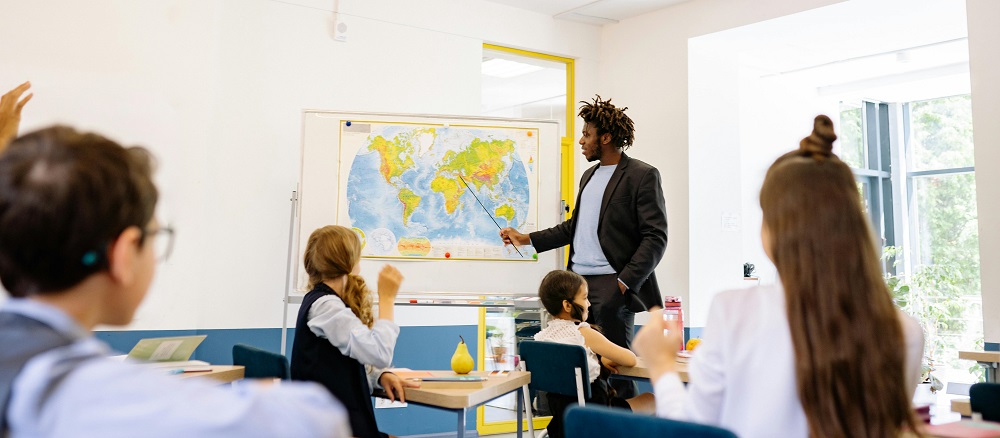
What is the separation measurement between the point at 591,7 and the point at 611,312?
2705 millimetres

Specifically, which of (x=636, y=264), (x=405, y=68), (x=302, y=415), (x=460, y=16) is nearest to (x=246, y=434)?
(x=302, y=415)

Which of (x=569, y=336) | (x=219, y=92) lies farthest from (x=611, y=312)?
(x=219, y=92)

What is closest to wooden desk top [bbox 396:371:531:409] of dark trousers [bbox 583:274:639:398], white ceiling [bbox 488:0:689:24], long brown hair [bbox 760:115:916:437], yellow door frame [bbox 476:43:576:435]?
long brown hair [bbox 760:115:916:437]

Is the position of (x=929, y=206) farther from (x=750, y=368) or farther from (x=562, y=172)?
(x=750, y=368)

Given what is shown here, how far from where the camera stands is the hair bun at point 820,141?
1418 millimetres

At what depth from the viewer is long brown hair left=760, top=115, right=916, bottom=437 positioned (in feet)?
4.22

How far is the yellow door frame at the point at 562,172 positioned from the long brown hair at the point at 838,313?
4.00m

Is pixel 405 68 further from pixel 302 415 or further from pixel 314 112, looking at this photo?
pixel 302 415

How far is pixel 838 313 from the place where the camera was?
4.26 ft

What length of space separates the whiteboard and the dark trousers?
2.38 ft

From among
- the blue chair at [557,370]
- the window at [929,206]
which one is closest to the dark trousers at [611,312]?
the blue chair at [557,370]

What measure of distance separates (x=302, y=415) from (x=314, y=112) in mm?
3687

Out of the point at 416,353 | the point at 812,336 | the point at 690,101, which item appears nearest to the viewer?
the point at 812,336

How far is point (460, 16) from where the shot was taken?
5277 mm
